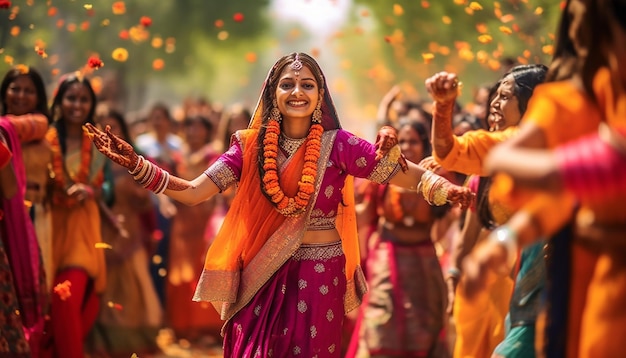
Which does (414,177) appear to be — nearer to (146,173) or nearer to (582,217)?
(146,173)

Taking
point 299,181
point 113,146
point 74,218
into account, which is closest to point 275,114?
point 299,181

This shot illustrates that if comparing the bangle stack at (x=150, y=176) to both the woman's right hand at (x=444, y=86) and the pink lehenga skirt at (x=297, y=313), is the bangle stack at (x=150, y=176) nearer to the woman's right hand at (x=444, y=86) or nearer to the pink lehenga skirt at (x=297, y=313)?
the pink lehenga skirt at (x=297, y=313)

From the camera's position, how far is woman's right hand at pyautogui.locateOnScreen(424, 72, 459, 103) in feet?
19.3

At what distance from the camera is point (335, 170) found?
673cm

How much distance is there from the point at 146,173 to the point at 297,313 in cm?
113

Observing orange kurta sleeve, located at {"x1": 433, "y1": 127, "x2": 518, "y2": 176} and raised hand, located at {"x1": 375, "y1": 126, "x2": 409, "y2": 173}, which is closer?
orange kurta sleeve, located at {"x1": 433, "y1": 127, "x2": 518, "y2": 176}

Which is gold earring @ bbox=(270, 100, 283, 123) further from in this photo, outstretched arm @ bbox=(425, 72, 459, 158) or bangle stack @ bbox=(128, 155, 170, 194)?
outstretched arm @ bbox=(425, 72, 459, 158)

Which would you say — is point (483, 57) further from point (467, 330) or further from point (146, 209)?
point (146, 209)

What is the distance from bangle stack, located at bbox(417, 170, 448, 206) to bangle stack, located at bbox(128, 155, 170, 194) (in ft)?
4.59

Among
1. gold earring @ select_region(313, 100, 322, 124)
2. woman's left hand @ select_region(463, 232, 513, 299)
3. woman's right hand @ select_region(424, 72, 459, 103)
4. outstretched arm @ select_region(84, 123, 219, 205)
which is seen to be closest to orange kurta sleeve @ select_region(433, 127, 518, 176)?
woman's right hand @ select_region(424, 72, 459, 103)

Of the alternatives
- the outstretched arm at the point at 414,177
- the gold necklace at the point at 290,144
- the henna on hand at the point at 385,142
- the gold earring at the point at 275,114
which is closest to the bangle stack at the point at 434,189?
the outstretched arm at the point at 414,177

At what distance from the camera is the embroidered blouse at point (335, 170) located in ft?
21.8

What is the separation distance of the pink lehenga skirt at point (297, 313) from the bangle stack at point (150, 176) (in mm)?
819

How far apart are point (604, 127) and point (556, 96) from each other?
9.3 inches
